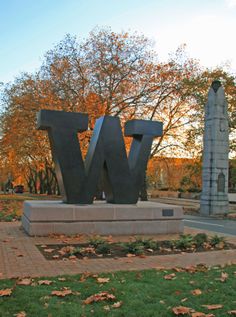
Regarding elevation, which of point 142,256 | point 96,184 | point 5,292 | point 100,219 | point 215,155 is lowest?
point 142,256

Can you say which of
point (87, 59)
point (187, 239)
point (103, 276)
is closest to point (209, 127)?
point (87, 59)

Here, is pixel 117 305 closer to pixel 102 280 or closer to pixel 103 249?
pixel 102 280

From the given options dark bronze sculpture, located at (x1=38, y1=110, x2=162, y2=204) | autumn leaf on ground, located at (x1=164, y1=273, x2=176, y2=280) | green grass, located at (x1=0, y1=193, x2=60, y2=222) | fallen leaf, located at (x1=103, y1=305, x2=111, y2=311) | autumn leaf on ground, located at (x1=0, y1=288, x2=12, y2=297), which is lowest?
green grass, located at (x1=0, y1=193, x2=60, y2=222)

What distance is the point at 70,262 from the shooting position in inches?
290

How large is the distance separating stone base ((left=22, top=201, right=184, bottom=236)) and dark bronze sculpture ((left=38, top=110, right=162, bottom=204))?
0.82 m

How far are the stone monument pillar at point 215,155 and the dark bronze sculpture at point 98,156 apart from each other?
10739 mm

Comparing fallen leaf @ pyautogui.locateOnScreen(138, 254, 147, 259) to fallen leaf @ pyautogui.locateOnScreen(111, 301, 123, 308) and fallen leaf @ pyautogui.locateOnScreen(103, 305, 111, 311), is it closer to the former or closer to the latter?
fallen leaf @ pyautogui.locateOnScreen(111, 301, 123, 308)

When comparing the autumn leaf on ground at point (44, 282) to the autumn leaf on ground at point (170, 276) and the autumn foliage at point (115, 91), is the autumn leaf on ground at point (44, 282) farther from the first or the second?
the autumn foliage at point (115, 91)

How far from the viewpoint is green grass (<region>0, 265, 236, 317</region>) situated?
458 centimetres

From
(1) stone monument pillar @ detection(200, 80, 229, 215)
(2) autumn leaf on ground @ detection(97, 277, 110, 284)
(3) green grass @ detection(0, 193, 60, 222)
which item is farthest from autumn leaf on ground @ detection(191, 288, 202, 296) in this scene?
(1) stone monument pillar @ detection(200, 80, 229, 215)

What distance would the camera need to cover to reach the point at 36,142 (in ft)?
97.6

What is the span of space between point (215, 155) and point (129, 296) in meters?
19.1

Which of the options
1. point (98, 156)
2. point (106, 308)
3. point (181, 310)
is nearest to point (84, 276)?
point (106, 308)

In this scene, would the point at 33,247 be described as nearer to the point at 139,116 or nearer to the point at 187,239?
the point at 187,239
